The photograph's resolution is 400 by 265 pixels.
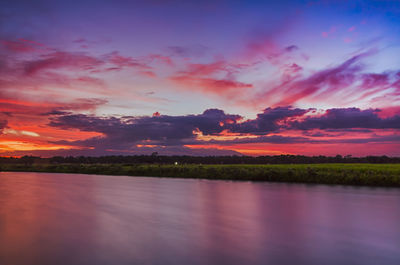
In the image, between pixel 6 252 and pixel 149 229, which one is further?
pixel 149 229

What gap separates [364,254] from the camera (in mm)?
9383

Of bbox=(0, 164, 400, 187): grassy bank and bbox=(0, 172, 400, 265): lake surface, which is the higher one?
bbox=(0, 164, 400, 187): grassy bank

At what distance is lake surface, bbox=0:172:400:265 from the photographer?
29.5 ft

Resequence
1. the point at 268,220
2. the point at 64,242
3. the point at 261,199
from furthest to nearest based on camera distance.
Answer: the point at 261,199 < the point at 268,220 < the point at 64,242

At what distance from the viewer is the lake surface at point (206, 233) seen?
898cm

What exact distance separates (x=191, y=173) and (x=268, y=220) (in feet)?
112

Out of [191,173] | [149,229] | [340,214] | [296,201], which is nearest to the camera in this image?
[149,229]

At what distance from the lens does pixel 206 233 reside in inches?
479

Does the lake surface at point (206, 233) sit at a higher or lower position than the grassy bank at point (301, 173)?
lower

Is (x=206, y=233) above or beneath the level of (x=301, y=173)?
beneath

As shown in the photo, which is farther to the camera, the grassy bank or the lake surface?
the grassy bank

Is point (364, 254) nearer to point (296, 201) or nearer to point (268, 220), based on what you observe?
point (268, 220)

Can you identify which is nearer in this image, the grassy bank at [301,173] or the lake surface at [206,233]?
the lake surface at [206,233]

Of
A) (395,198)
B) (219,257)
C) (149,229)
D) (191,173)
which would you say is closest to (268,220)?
(149,229)
